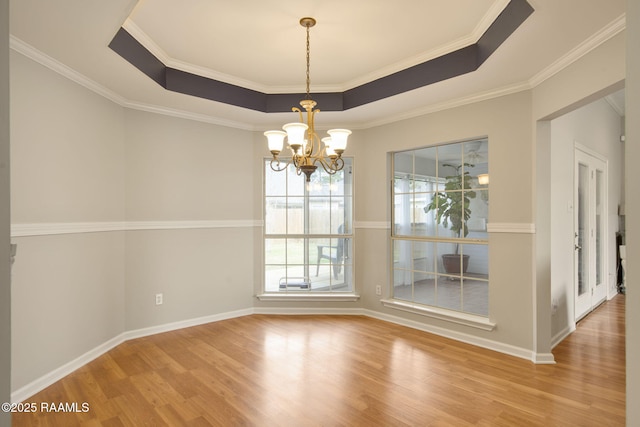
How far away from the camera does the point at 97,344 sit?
10.9ft

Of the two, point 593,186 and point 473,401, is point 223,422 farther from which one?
point 593,186

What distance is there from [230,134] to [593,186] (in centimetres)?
476

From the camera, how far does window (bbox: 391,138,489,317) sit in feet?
12.0

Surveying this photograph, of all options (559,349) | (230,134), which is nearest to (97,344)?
(230,134)

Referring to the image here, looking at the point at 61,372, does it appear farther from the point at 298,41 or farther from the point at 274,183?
the point at 298,41

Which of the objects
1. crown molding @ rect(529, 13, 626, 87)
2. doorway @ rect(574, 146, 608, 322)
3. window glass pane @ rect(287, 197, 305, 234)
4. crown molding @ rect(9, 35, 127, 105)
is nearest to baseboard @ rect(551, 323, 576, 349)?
doorway @ rect(574, 146, 608, 322)

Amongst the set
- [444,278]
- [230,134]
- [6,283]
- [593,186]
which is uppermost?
[230,134]

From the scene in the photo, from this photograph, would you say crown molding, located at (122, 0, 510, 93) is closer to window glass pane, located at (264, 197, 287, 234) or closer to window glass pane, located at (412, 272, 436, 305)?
window glass pane, located at (264, 197, 287, 234)

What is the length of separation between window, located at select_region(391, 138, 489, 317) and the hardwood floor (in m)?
0.57

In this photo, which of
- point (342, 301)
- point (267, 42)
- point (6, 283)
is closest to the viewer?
point (6, 283)

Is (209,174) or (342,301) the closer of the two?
(209,174)

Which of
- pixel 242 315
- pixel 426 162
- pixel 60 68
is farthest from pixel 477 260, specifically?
pixel 60 68

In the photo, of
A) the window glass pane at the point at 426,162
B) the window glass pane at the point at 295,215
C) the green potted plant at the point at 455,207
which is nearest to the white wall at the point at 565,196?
the green potted plant at the point at 455,207

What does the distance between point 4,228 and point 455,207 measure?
384 cm
